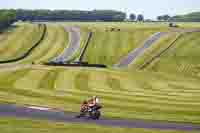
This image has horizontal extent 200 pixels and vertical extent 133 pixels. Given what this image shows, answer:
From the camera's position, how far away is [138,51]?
11938 cm

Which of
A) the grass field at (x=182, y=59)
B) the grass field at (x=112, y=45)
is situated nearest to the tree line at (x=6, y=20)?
the grass field at (x=112, y=45)

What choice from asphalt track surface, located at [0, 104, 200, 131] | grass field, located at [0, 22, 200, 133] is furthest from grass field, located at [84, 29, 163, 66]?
asphalt track surface, located at [0, 104, 200, 131]

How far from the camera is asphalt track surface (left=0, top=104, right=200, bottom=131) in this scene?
127 feet

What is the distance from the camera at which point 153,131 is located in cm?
3628

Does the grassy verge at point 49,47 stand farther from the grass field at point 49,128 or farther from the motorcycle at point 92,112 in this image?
the grass field at point 49,128

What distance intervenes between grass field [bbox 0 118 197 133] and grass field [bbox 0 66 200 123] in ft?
20.8

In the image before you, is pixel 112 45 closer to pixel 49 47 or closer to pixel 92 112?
pixel 49 47

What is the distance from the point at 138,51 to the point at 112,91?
189 feet

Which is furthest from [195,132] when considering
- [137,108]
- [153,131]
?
[137,108]

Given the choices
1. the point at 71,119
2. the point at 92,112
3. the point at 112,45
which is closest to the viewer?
the point at 71,119

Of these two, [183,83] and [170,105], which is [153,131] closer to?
[170,105]

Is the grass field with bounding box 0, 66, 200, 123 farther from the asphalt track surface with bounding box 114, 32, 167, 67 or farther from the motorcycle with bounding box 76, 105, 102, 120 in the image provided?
the asphalt track surface with bounding box 114, 32, 167, 67

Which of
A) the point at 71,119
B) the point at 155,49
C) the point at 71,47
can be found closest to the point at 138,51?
the point at 155,49

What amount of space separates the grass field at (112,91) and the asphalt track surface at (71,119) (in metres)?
2.20
